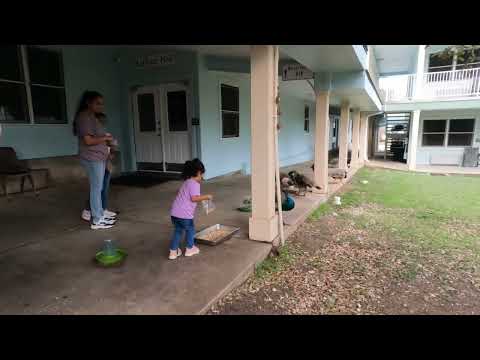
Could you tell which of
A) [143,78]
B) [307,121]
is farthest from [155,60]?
[307,121]

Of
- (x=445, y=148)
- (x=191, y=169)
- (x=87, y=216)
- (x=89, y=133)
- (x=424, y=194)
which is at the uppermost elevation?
(x=89, y=133)

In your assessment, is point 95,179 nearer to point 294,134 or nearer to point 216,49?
point 216,49

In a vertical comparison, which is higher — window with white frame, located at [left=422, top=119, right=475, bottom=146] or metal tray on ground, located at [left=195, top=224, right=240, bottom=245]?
window with white frame, located at [left=422, top=119, right=475, bottom=146]

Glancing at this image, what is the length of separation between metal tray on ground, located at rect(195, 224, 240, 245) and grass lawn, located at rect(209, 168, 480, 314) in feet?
1.74

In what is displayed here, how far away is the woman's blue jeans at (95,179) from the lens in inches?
140

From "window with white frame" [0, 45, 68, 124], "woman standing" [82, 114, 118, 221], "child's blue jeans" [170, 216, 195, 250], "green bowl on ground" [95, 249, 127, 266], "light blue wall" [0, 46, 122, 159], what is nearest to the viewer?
"green bowl on ground" [95, 249, 127, 266]

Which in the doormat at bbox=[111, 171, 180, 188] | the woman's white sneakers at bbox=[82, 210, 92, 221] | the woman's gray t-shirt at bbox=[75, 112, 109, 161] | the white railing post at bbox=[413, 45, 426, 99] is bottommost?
the woman's white sneakers at bbox=[82, 210, 92, 221]

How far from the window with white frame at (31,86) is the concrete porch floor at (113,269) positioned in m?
1.71

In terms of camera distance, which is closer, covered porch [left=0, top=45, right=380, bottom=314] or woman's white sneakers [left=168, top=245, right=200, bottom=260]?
covered porch [left=0, top=45, right=380, bottom=314]

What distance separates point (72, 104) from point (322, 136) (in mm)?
5131

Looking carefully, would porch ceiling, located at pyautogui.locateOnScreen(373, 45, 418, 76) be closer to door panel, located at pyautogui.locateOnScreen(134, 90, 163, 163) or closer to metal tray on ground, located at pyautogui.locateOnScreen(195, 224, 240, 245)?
door panel, located at pyautogui.locateOnScreen(134, 90, 163, 163)

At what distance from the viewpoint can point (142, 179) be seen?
275 inches

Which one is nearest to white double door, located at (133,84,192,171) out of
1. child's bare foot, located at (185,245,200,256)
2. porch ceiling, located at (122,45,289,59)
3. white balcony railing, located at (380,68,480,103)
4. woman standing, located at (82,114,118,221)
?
porch ceiling, located at (122,45,289,59)

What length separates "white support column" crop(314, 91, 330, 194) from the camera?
6035mm
